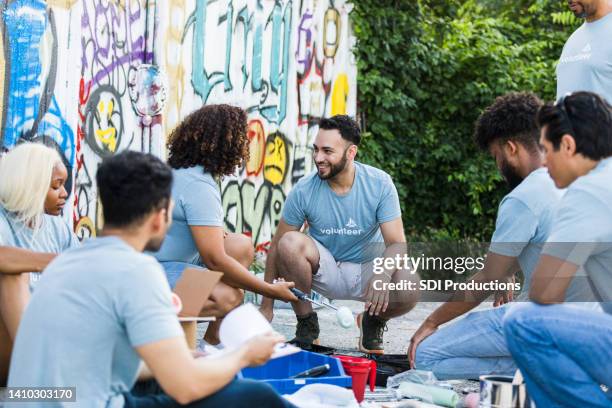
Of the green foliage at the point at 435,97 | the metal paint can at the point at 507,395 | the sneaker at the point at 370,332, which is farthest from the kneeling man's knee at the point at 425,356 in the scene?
the green foliage at the point at 435,97

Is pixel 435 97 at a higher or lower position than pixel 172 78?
lower

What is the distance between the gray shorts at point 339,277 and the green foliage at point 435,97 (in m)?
4.55

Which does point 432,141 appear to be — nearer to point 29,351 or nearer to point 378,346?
point 378,346

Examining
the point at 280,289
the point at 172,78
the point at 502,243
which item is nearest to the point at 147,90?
the point at 172,78

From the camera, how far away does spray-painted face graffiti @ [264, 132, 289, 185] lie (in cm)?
935

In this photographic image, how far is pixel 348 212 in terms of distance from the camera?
630cm

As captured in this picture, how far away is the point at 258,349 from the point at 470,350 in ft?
6.17

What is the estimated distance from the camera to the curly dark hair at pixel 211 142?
5266 mm

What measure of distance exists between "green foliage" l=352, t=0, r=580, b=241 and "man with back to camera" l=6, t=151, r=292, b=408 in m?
7.77

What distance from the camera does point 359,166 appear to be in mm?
6512

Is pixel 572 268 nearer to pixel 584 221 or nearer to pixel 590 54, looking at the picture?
pixel 584 221

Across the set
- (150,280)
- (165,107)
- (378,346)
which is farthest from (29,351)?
(165,107)

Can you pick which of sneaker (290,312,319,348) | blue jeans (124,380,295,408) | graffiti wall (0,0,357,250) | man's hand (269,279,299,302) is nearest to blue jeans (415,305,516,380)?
man's hand (269,279,299,302)

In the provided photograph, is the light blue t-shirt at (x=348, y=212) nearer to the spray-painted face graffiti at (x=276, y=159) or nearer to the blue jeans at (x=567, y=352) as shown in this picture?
the blue jeans at (x=567, y=352)
